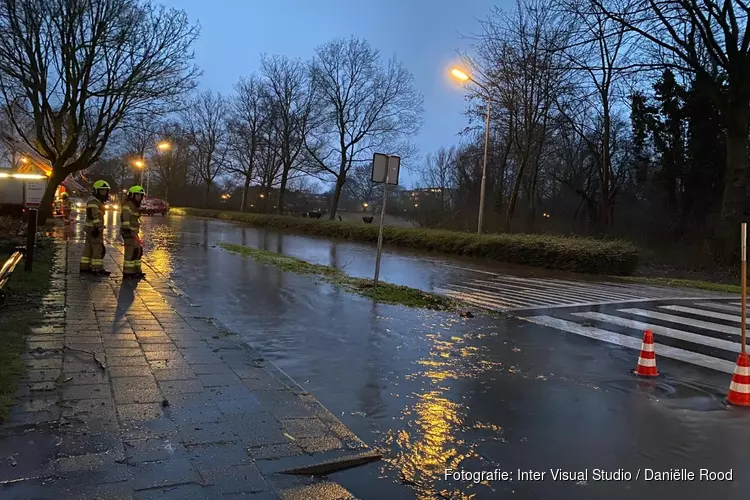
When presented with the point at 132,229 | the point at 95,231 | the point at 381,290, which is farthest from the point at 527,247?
the point at 95,231

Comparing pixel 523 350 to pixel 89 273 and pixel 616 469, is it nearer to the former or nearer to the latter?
pixel 616 469

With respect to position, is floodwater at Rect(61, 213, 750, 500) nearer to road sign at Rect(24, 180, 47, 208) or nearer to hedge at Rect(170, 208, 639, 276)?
→ hedge at Rect(170, 208, 639, 276)

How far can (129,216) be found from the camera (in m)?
10.7

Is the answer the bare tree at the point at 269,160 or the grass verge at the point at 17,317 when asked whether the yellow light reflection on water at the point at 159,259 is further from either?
the bare tree at the point at 269,160

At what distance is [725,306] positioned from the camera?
1164cm

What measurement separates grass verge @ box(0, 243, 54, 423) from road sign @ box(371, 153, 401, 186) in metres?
5.97

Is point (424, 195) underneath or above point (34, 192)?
above

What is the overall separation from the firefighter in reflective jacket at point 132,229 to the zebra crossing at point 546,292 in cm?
642

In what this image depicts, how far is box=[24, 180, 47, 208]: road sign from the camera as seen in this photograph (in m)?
21.6

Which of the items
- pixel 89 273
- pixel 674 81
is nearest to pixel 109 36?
pixel 89 273

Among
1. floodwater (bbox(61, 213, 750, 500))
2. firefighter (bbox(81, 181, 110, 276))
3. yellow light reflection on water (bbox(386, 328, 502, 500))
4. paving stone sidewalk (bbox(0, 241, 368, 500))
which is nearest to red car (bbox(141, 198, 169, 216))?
firefighter (bbox(81, 181, 110, 276))

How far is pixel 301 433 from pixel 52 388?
2110 mm

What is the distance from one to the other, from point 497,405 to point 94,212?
8959 mm

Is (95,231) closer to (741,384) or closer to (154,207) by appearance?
(741,384)
